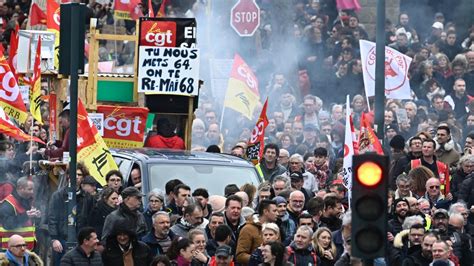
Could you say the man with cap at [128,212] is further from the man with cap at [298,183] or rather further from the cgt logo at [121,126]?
the cgt logo at [121,126]

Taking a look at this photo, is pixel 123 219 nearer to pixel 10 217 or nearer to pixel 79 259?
pixel 79 259

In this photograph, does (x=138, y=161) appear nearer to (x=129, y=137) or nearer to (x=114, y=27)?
(x=129, y=137)

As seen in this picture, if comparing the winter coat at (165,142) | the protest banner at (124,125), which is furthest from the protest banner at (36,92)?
the winter coat at (165,142)

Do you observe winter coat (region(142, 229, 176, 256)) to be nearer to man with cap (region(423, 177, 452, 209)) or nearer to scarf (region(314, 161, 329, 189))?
man with cap (region(423, 177, 452, 209))

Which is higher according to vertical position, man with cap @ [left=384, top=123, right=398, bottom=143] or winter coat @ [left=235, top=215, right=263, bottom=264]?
man with cap @ [left=384, top=123, right=398, bottom=143]

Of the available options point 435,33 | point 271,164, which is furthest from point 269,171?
point 435,33

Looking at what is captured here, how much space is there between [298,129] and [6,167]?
19.6 ft

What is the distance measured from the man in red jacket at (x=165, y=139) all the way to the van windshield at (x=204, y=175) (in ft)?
7.95

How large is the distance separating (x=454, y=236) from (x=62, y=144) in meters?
5.51

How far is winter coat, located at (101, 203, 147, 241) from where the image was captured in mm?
17922

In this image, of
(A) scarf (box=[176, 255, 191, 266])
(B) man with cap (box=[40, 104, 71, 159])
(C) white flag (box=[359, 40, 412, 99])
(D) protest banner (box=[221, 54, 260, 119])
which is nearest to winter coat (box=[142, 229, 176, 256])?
(A) scarf (box=[176, 255, 191, 266])

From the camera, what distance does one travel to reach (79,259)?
17.2 metres

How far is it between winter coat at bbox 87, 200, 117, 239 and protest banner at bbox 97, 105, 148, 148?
3.89 meters

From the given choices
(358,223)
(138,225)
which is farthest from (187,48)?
(358,223)
